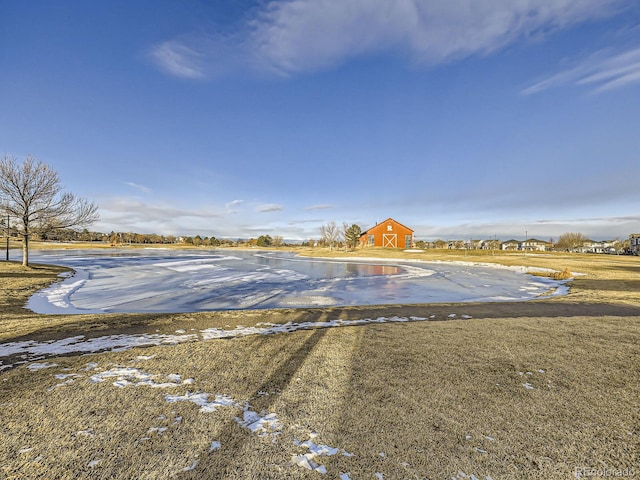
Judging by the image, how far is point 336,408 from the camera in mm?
3205

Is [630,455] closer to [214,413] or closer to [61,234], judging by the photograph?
[214,413]

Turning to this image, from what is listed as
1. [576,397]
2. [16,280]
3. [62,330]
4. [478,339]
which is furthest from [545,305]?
[16,280]

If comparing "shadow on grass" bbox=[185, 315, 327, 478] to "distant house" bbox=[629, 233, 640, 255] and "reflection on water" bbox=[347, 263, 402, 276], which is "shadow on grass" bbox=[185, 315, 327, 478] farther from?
"distant house" bbox=[629, 233, 640, 255]

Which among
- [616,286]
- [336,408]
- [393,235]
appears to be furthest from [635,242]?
[336,408]

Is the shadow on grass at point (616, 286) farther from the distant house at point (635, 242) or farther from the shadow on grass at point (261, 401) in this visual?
the distant house at point (635, 242)

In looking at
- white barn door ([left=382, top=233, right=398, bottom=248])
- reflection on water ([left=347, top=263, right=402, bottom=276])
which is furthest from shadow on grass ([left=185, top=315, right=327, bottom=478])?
white barn door ([left=382, top=233, right=398, bottom=248])

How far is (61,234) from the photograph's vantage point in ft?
62.7

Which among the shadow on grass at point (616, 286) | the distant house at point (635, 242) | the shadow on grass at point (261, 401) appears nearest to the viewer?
the shadow on grass at point (261, 401)

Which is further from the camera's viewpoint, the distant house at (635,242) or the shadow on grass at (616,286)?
the distant house at (635,242)

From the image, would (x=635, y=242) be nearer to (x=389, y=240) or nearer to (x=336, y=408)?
(x=389, y=240)

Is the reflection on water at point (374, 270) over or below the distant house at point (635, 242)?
below

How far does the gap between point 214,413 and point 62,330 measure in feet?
17.1

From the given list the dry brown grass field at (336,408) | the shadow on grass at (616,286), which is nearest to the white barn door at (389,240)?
the shadow on grass at (616,286)

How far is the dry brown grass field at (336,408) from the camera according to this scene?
237 centimetres
